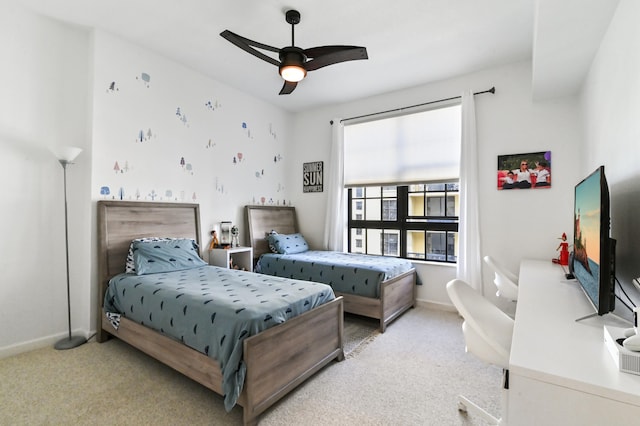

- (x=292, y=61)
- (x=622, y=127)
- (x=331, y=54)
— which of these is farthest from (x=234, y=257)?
(x=622, y=127)

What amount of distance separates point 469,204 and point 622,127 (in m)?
1.86

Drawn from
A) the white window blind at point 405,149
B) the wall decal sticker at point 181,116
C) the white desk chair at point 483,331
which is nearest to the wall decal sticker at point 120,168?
the wall decal sticker at point 181,116

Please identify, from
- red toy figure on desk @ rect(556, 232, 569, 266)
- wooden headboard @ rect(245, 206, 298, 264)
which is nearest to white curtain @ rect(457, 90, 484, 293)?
red toy figure on desk @ rect(556, 232, 569, 266)

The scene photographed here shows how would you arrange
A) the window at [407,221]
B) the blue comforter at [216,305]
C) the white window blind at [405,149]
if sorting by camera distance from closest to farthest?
the blue comforter at [216,305], the white window blind at [405,149], the window at [407,221]

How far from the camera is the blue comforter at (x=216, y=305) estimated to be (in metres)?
1.72

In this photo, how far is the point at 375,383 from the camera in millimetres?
2158

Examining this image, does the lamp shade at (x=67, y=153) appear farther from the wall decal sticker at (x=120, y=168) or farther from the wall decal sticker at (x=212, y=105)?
the wall decal sticker at (x=212, y=105)

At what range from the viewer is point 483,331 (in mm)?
1344

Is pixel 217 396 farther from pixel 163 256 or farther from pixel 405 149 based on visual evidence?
pixel 405 149

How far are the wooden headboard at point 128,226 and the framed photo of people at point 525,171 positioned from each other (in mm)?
3552

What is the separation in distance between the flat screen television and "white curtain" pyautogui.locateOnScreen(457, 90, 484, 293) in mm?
1805

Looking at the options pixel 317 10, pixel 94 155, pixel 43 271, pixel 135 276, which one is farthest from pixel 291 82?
pixel 43 271

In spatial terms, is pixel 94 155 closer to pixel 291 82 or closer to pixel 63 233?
pixel 63 233

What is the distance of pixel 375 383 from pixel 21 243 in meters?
3.10
